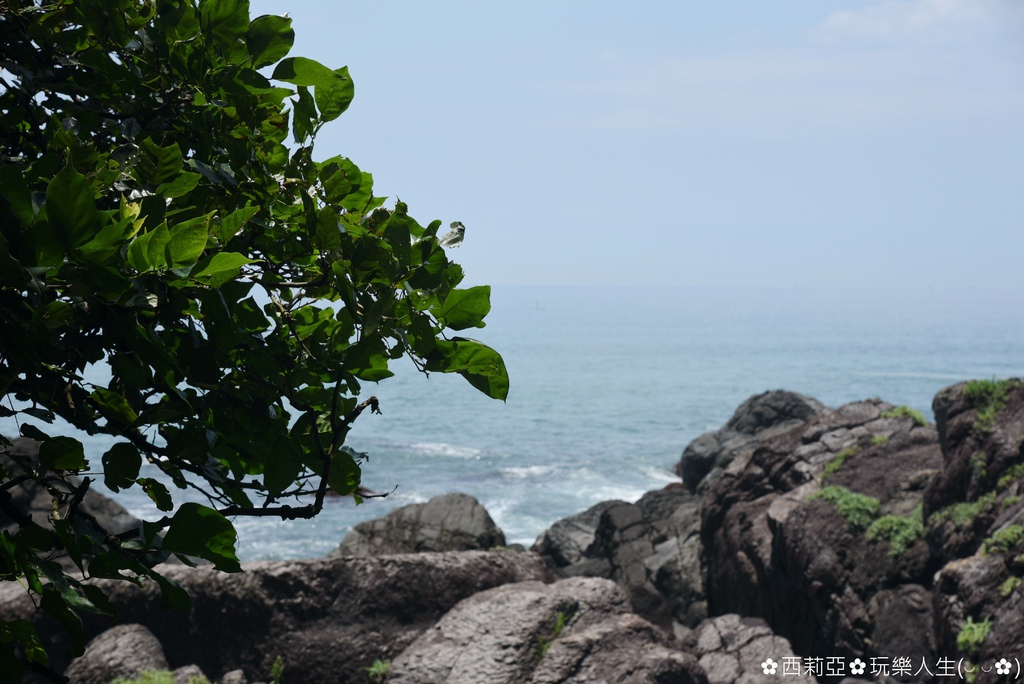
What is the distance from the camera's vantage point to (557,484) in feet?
→ 126

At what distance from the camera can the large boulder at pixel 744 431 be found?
92.4 feet

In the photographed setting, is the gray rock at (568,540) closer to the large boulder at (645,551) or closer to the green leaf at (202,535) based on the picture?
the large boulder at (645,551)

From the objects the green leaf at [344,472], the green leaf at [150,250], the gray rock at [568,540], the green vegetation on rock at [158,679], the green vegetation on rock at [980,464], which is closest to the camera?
the green leaf at [150,250]

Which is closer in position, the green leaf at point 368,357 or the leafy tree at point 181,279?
the leafy tree at point 181,279

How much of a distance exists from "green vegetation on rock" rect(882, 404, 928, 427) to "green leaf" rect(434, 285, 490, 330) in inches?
653

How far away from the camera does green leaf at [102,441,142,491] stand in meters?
2.29

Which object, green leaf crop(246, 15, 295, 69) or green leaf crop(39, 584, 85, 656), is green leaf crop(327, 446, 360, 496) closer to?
green leaf crop(39, 584, 85, 656)

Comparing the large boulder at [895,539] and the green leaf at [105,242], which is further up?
the green leaf at [105,242]

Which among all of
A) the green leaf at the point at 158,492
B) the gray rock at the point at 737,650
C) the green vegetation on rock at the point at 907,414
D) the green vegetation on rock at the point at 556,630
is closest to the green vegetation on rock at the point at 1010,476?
the gray rock at the point at 737,650

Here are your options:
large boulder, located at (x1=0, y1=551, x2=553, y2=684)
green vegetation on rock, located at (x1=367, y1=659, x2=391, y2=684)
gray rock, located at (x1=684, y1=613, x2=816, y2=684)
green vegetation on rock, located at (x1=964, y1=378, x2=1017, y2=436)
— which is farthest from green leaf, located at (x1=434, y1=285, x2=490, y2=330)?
green vegetation on rock, located at (x1=964, y1=378, x2=1017, y2=436)

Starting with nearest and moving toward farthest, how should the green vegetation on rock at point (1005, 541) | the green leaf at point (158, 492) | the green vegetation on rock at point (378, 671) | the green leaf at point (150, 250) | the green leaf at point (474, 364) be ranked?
the green leaf at point (150, 250)
the green leaf at point (474, 364)
the green leaf at point (158, 492)
the green vegetation on rock at point (1005, 541)
the green vegetation on rock at point (378, 671)

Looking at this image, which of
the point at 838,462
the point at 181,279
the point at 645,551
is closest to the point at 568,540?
the point at 645,551

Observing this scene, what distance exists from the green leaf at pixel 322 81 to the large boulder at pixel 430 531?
52.9 ft

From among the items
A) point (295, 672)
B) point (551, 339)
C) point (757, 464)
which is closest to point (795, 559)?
point (757, 464)
